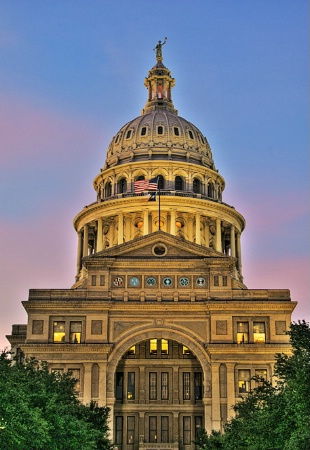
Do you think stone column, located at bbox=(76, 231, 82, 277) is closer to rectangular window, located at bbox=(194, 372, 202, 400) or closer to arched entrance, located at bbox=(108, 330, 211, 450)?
arched entrance, located at bbox=(108, 330, 211, 450)

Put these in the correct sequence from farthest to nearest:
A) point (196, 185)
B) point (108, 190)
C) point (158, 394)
Result: point (108, 190), point (196, 185), point (158, 394)

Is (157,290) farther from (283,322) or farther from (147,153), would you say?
(147,153)

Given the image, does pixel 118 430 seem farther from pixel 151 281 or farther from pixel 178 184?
pixel 178 184

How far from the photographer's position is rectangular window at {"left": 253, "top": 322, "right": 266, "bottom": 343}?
255 feet

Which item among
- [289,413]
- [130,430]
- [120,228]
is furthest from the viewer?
[120,228]

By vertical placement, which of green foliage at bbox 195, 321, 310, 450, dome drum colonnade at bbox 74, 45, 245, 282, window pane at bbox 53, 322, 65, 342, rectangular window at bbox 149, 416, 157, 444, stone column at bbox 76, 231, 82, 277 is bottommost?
green foliage at bbox 195, 321, 310, 450

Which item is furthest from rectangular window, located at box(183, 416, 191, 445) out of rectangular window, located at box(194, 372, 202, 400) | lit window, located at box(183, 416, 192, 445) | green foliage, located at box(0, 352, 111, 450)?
green foliage, located at box(0, 352, 111, 450)

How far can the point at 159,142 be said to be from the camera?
376ft

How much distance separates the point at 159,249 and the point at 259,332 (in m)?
13.3

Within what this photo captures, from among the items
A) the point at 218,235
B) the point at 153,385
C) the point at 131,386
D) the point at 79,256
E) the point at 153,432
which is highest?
the point at 218,235

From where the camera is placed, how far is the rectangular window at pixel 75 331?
77.6 m

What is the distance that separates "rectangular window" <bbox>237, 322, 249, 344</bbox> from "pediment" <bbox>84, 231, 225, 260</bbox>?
24.6 ft

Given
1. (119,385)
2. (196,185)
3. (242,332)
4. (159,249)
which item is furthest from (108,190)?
(242,332)

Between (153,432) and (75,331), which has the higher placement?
(75,331)
